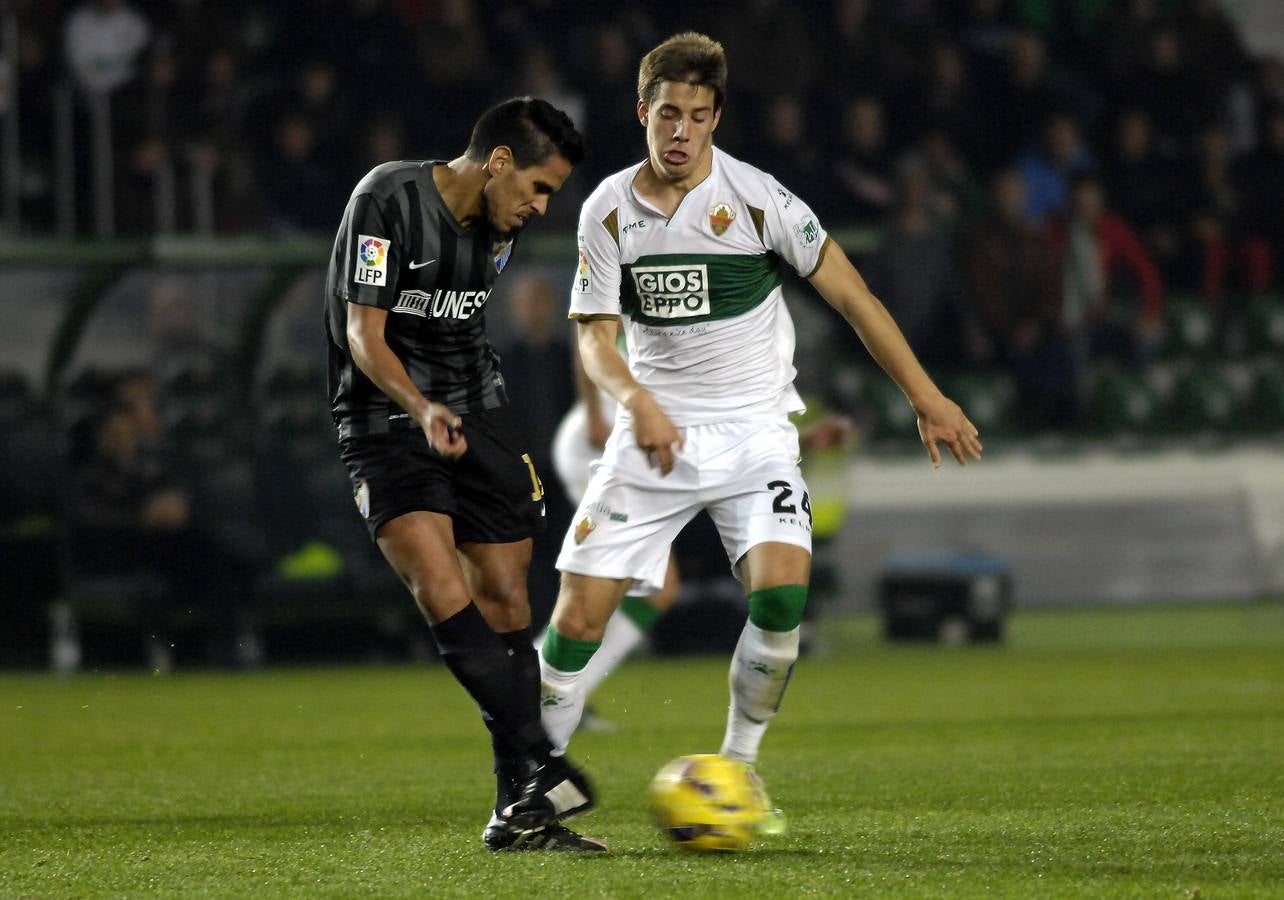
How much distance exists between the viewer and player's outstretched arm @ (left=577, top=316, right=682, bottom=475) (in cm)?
461

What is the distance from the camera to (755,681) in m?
4.95

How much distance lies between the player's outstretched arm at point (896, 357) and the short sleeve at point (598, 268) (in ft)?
1.67

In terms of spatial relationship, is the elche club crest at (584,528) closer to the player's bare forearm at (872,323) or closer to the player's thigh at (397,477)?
the player's thigh at (397,477)

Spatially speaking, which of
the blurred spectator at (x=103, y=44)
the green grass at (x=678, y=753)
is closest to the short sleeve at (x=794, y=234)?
the green grass at (x=678, y=753)

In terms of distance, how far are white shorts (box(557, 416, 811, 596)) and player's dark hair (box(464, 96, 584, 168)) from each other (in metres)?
0.77

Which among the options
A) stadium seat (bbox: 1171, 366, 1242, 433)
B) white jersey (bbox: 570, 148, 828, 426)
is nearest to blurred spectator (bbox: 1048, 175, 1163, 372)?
stadium seat (bbox: 1171, 366, 1242, 433)

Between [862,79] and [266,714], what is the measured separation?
890cm

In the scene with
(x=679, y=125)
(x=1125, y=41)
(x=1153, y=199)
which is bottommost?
(x=1153, y=199)

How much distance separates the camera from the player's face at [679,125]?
4812 mm

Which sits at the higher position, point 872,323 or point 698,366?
point 872,323

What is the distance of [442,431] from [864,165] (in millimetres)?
11425

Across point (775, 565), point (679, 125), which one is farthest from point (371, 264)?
point (775, 565)

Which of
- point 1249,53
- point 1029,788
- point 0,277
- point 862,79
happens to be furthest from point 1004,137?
point 1029,788

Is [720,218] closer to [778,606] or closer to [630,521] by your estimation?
[630,521]
